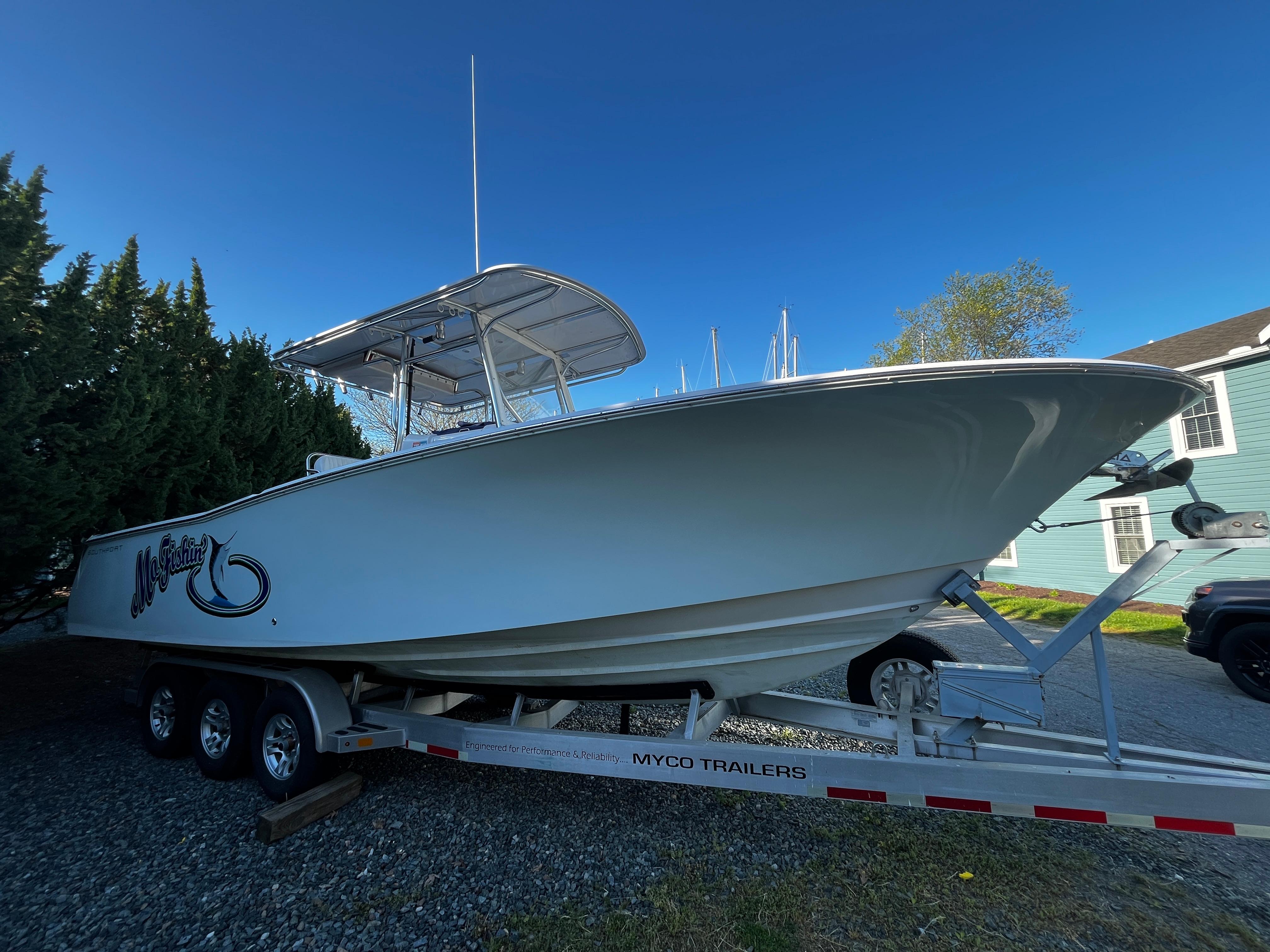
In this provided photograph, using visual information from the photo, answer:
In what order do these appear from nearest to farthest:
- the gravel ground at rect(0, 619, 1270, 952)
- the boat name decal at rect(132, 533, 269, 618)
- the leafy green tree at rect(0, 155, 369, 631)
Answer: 1. the gravel ground at rect(0, 619, 1270, 952)
2. the boat name decal at rect(132, 533, 269, 618)
3. the leafy green tree at rect(0, 155, 369, 631)

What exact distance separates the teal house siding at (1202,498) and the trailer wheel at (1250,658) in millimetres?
2532

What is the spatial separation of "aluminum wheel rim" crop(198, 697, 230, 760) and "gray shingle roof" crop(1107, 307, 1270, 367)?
13.3 metres

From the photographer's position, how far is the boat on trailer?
212cm

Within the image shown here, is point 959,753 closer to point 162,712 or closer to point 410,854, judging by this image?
point 410,854

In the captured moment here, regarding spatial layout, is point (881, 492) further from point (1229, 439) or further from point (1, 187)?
point (1229, 439)

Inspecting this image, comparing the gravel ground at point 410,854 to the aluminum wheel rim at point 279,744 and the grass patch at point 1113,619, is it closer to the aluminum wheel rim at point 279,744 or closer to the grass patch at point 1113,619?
the aluminum wheel rim at point 279,744

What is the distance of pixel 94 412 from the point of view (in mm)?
5250

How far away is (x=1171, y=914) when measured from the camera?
2.19 m

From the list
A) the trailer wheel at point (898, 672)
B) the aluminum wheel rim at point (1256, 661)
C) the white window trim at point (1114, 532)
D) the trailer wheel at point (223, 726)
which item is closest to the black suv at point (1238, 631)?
the aluminum wheel rim at point (1256, 661)

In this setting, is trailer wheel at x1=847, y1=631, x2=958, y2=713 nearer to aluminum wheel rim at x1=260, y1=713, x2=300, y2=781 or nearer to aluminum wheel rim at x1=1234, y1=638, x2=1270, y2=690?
aluminum wheel rim at x1=260, y1=713, x2=300, y2=781

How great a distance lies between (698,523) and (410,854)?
7.36 ft

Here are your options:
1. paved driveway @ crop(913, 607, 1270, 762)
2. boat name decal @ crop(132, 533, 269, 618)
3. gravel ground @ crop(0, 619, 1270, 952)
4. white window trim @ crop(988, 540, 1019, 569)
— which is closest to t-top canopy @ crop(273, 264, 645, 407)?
boat name decal @ crop(132, 533, 269, 618)

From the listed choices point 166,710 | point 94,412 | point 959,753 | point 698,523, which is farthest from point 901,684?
point 94,412

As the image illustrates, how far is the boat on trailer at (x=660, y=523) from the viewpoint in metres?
2.12
